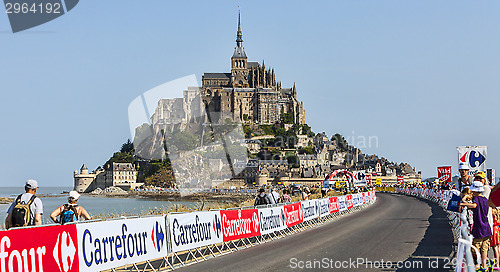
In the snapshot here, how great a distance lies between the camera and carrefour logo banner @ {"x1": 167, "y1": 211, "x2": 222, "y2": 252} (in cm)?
1485

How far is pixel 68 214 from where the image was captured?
12.5m

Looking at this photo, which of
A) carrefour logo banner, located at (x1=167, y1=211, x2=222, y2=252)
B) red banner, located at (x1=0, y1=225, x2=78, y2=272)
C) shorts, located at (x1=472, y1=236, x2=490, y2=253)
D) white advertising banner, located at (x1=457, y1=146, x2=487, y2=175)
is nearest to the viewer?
red banner, located at (x1=0, y1=225, x2=78, y2=272)

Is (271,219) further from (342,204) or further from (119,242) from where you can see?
(342,204)

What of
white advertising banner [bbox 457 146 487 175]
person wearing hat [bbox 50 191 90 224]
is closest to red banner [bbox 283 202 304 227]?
white advertising banner [bbox 457 146 487 175]

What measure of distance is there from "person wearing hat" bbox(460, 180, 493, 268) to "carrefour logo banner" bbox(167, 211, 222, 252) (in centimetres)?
654

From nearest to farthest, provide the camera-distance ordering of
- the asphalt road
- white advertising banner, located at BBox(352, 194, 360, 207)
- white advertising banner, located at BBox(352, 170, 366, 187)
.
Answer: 1. the asphalt road
2. white advertising banner, located at BBox(352, 194, 360, 207)
3. white advertising banner, located at BBox(352, 170, 366, 187)

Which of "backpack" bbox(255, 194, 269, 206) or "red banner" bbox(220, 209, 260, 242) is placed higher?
"backpack" bbox(255, 194, 269, 206)

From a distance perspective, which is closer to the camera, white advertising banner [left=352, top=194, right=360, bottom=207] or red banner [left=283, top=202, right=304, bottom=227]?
red banner [left=283, top=202, right=304, bottom=227]

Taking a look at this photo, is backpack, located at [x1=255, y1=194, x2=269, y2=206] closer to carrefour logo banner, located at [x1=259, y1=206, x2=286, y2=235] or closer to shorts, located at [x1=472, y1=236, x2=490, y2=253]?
carrefour logo banner, located at [x1=259, y1=206, x2=286, y2=235]

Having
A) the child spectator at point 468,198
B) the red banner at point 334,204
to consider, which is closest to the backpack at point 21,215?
the child spectator at point 468,198

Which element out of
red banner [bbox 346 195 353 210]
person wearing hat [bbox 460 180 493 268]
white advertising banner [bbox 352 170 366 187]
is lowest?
red banner [bbox 346 195 353 210]

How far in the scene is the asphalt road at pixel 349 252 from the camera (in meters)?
13.9

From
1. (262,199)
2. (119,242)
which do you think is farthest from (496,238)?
(262,199)

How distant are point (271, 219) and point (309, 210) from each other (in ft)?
20.1
